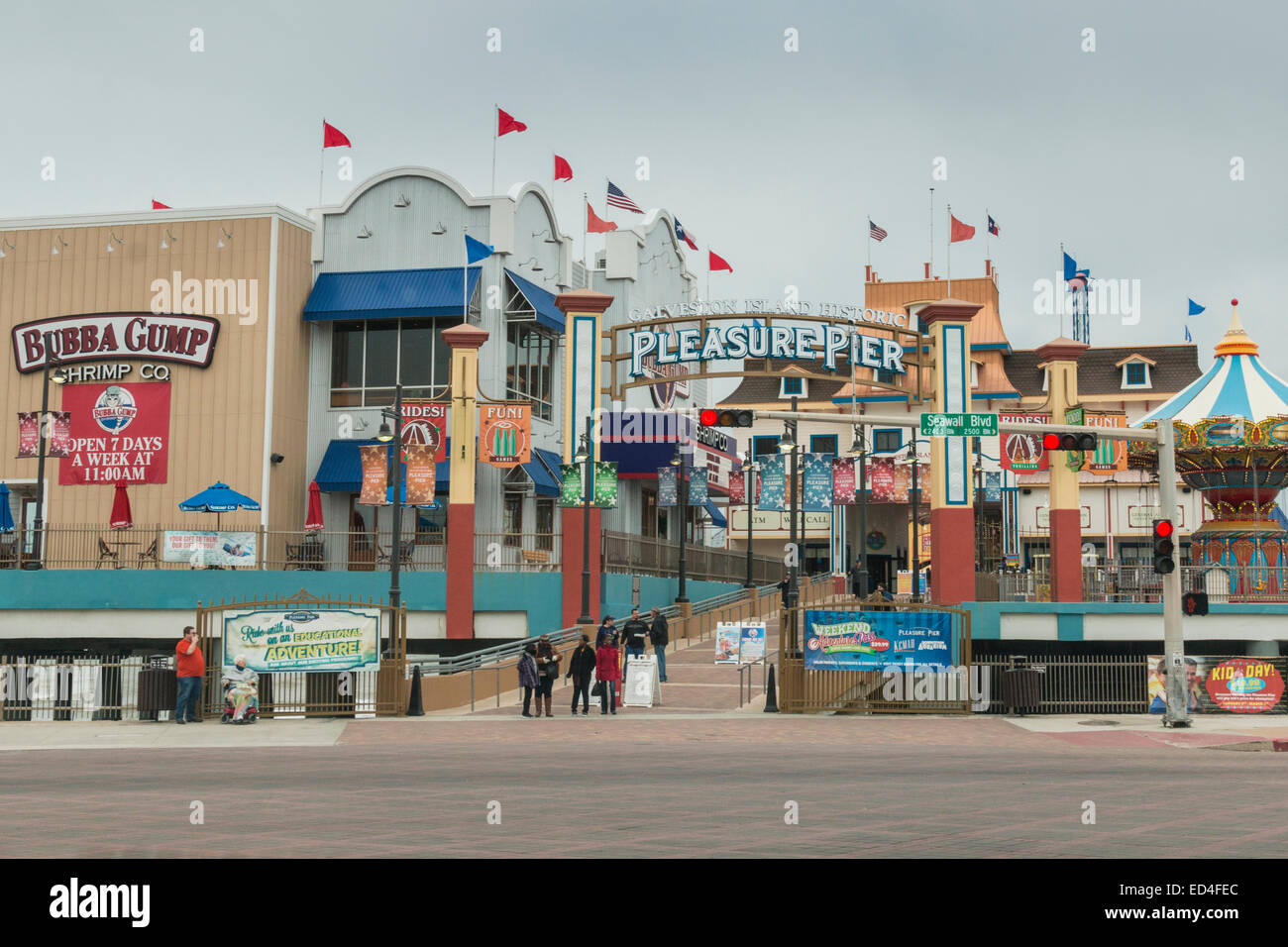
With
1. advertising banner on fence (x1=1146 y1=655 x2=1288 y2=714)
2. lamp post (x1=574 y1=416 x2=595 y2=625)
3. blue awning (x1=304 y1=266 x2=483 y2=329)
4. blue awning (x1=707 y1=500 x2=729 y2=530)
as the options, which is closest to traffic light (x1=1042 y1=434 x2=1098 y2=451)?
advertising banner on fence (x1=1146 y1=655 x2=1288 y2=714)

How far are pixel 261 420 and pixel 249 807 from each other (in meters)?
27.0

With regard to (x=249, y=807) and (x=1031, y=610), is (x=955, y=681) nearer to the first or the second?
(x=1031, y=610)

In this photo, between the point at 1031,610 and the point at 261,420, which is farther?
the point at 261,420

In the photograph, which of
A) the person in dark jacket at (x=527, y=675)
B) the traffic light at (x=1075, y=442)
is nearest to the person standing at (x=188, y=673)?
the person in dark jacket at (x=527, y=675)

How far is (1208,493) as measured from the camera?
34.0 m

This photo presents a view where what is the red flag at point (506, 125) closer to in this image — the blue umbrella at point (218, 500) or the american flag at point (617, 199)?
the american flag at point (617, 199)

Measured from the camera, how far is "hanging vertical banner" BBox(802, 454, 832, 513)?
35.7m

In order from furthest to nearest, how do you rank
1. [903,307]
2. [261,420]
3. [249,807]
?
[903,307] → [261,420] → [249,807]

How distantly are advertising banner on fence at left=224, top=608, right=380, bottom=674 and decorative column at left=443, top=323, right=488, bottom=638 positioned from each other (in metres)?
6.41

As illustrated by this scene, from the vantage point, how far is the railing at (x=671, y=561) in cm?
→ 3772

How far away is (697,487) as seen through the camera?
46.2m

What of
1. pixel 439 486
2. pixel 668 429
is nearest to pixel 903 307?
pixel 668 429

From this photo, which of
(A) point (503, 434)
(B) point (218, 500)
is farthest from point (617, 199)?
(B) point (218, 500)

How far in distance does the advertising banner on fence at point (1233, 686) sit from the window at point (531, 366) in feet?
70.7
